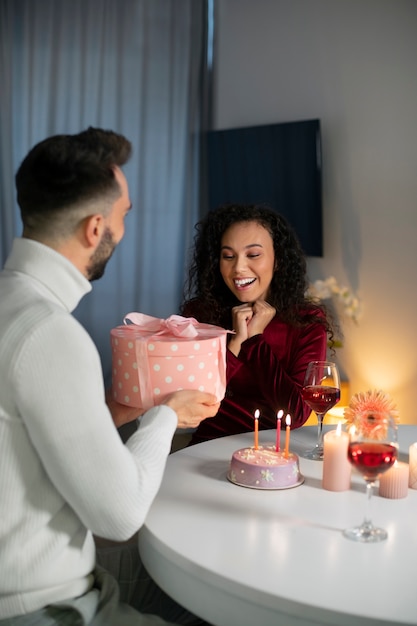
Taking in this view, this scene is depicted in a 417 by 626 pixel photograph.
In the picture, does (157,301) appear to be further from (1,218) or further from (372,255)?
(372,255)

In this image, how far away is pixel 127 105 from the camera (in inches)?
170

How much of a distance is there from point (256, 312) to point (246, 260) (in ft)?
0.61

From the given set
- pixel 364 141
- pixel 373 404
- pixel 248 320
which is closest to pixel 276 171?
pixel 364 141

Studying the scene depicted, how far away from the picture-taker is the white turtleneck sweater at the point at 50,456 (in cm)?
122

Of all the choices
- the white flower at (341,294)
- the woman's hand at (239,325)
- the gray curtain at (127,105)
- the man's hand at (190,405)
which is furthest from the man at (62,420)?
the gray curtain at (127,105)

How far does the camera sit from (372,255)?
3906 mm

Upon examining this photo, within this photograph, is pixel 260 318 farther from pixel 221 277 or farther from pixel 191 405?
pixel 191 405

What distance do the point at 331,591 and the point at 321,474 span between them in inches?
23.0

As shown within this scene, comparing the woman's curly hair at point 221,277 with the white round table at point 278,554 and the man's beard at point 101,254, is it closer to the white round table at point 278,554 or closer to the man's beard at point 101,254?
the white round table at point 278,554

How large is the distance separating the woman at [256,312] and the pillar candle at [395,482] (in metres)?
0.72

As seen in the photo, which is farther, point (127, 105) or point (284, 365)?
point (127, 105)

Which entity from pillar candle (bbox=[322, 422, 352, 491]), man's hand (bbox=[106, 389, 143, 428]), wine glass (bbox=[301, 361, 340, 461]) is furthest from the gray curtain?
pillar candle (bbox=[322, 422, 352, 491])

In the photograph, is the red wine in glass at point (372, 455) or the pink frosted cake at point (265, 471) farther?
the pink frosted cake at point (265, 471)

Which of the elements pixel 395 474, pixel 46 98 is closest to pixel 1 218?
pixel 46 98
